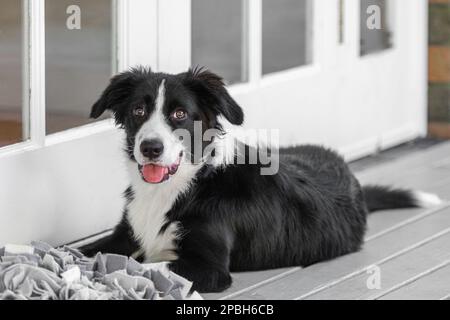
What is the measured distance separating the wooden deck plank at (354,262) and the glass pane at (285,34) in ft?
2.97

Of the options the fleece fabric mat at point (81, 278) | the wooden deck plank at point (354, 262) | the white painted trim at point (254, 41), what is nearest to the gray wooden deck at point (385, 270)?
the wooden deck plank at point (354, 262)

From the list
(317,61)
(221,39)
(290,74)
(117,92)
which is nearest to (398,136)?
(317,61)

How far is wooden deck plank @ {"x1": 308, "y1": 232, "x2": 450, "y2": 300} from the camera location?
3.33 m

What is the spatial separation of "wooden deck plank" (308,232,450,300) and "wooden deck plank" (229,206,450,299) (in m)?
0.03

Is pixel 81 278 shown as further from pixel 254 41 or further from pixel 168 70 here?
pixel 254 41

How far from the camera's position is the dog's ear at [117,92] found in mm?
3459

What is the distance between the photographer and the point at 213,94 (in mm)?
3430

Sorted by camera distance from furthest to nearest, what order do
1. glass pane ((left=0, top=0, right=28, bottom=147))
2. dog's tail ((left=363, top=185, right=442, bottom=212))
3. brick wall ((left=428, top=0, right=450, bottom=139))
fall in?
1. brick wall ((left=428, top=0, right=450, bottom=139))
2. dog's tail ((left=363, top=185, right=442, bottom=212))
3. glass pane ((left=0, top=0, right=28, bottom=147))

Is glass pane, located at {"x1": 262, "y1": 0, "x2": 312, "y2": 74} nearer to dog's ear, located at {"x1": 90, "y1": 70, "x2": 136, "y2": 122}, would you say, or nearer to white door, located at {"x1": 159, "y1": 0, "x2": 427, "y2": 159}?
white door, located at {"x1": 159, "y1": 0, "x2": 427, "y2": 159}

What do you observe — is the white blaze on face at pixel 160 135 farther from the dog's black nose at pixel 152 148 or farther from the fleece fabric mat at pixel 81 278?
the fleece fabric mat at pixel 81 278

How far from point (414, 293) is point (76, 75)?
134cm

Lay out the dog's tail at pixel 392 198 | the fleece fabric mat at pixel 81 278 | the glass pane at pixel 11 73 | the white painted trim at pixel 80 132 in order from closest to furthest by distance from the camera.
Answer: the fleece fabric mat at pixel 81 278 → the glass pane at pixel 11 73 → the white painted trim at pixel 80 132 → the dog's tail at pixel 392 198

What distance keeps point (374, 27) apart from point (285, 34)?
59 cm

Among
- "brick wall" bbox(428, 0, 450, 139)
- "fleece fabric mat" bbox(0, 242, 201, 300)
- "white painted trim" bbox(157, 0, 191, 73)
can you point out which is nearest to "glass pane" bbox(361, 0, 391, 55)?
"brick wall" bbox(428, 0, 450, 139)
